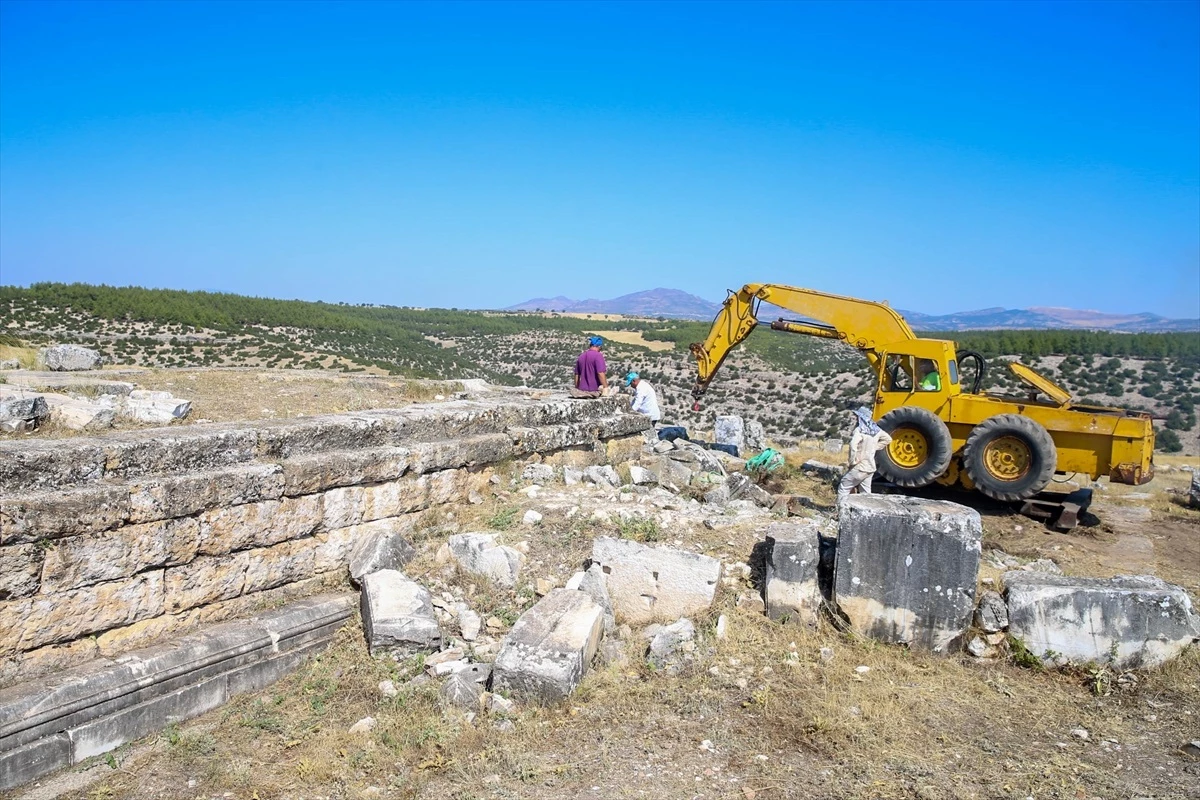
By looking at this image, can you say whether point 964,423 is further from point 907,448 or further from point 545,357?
point 545,357

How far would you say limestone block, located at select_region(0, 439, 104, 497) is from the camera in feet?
12.9

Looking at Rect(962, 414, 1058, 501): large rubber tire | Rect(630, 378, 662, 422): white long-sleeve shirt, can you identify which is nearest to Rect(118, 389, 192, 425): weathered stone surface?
Rect(630, 378, 662, 422): white long-sleeve shirt

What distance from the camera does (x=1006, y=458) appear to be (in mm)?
8500

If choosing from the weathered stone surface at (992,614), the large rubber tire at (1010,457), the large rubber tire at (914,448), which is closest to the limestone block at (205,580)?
the weathered stone surface at (992,614)

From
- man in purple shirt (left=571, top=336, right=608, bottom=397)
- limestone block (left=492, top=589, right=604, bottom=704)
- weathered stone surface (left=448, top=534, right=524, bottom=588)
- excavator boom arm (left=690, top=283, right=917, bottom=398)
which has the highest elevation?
excavator boom arm (left=690, top=283, right=917, bottom=398)

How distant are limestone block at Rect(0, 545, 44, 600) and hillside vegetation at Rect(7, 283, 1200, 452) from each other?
526 inches

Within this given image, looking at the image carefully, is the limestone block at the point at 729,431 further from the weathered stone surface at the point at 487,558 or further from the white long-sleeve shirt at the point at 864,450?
the weathered stone surface at the point at 487,558

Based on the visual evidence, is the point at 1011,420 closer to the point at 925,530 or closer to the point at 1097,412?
the point at 1097,412

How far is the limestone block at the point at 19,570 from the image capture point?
3.74 meters

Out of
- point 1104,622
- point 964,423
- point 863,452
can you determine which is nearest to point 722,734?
point 1104,622

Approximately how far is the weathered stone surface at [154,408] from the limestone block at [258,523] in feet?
9.51

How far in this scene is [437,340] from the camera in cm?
4681

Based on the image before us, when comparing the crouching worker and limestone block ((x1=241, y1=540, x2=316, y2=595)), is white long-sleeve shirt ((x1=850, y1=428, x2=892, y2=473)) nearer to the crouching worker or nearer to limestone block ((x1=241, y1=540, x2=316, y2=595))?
the crouching worker

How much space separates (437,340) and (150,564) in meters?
43.4
